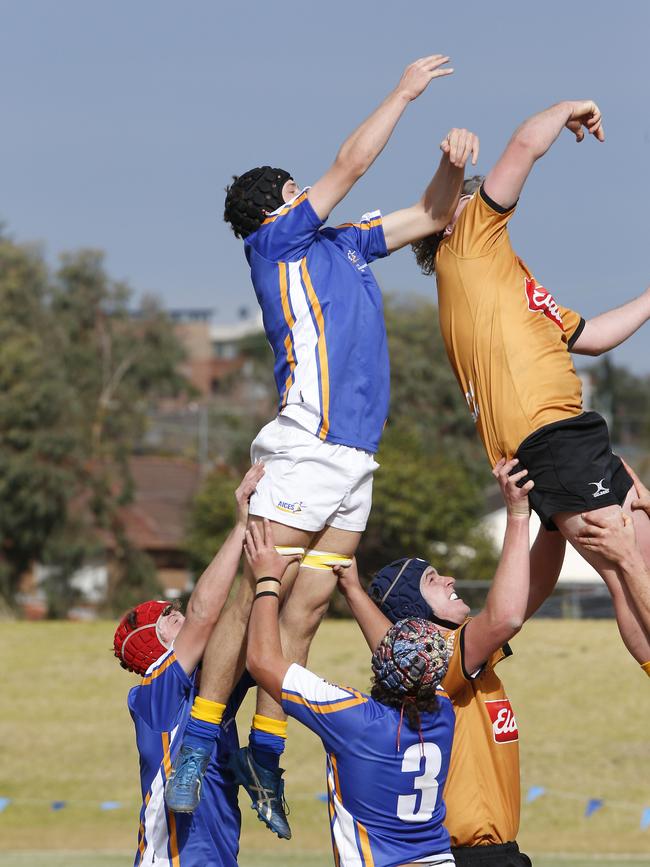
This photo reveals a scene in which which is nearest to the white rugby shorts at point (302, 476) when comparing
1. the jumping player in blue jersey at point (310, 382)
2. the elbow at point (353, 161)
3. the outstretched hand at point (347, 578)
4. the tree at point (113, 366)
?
the jumping player in blue jersey at point (310, 382)

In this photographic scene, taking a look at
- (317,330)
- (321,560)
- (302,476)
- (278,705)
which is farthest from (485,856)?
(317,330)

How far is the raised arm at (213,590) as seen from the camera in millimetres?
4809

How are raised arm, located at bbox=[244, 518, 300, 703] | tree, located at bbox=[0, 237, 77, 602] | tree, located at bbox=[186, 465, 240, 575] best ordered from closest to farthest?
raised arm, located at bbox=[244, 518, 300, 703] → tree, located at bbox=[0, 237, 77, 602] → tree, located at bbox=[186, 465, 240, 575]

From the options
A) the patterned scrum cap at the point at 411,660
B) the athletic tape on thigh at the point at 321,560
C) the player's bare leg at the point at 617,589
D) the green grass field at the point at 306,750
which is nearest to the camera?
the patterned scrum cap at the point at 411,660

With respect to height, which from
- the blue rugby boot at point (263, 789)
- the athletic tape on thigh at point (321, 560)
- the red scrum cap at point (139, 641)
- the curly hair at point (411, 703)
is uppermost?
the athletic tape on thigh at point (321, 560)

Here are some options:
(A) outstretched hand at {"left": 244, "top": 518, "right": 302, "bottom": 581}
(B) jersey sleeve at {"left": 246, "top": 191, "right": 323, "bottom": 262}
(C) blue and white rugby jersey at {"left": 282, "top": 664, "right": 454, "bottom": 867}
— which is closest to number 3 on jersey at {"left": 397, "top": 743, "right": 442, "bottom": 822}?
(C) blue and white rugby jersey at {"left": 282, "top": 664, "right": 454, "bottom": 867}

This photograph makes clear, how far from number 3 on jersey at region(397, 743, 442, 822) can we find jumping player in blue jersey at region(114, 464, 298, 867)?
0.84m

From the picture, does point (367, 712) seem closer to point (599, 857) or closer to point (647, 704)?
point (599, 857)

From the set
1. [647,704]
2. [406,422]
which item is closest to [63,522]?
[406,422]

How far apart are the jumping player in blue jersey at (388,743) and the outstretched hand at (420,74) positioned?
199cm

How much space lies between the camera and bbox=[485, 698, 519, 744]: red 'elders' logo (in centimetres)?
505

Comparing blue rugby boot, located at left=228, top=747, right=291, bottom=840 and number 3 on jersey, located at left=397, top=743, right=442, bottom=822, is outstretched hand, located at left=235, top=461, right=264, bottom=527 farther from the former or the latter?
number 3 on jersey, located at left=397, top=743, right=442, bottom=822

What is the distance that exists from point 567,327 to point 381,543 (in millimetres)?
29932

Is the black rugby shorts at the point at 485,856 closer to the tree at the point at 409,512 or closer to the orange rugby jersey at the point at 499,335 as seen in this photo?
the orange rugby jersey at the point at 499,335
